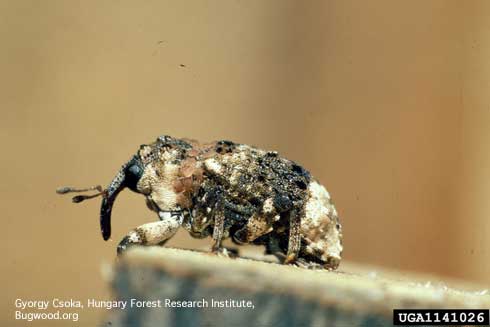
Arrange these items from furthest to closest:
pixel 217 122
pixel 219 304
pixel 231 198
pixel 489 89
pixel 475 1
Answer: pixel 475 1 < pixel 217 122 < pixel 489 89 < pixel 231 198 < pixel 219 304

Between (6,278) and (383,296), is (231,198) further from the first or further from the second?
(6,278)

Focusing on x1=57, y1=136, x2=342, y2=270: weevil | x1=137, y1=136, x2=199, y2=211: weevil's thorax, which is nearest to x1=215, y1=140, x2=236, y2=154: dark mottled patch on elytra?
x1=57, y1=136, x2=342, y2=270: weevil

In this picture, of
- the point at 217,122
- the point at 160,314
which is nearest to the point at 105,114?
the point at 217,122

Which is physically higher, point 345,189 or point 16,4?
point 16,4

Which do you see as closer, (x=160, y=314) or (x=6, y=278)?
(x=160, y=314)

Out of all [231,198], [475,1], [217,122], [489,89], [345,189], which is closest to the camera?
[231,198]

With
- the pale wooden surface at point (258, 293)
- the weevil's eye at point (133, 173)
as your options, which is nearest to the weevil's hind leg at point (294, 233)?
the pale wooden surface at point (258, 293)

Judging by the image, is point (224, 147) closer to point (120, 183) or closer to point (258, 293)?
point (120, 183)

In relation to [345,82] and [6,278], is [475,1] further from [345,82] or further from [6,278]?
[6,278]

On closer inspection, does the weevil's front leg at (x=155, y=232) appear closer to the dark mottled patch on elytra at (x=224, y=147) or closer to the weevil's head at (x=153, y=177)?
the weevil's head at (x=153, y=177)

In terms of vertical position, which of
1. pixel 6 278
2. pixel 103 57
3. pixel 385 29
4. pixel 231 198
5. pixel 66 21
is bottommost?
pixel 6 278
